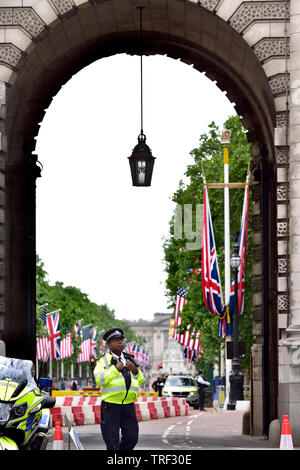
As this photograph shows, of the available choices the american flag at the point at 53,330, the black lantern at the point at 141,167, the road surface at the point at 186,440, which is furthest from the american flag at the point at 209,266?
the american flag at the point at 53,330

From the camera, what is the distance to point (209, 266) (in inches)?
1406

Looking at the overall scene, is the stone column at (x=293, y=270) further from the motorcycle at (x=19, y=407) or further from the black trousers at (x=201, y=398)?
the black trousers at (x=201, y=398)

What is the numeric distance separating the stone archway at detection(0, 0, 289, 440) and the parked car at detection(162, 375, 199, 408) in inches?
1438

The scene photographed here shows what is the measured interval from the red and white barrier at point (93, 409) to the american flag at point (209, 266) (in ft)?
14.1

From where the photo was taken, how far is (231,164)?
5619cm

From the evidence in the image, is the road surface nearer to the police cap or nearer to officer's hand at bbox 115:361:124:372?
officer's hand at bbox 115:361:124:372

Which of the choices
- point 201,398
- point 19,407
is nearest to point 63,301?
point 201,398

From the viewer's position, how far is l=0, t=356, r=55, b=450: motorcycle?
10781mm

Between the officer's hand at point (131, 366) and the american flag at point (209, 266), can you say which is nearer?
the officer's hand at point (131, 366)

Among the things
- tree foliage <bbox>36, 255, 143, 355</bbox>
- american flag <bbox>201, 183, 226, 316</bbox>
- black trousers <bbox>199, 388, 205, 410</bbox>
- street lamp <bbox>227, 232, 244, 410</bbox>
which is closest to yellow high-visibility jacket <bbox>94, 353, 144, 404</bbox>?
american flag <bbox>201, 183, 226, 316</bbox>

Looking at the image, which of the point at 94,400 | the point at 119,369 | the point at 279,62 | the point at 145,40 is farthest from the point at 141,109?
the point at 94,400

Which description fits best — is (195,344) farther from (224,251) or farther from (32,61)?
(32,61)

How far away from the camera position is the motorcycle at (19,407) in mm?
10781

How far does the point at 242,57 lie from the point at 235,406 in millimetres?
27805
